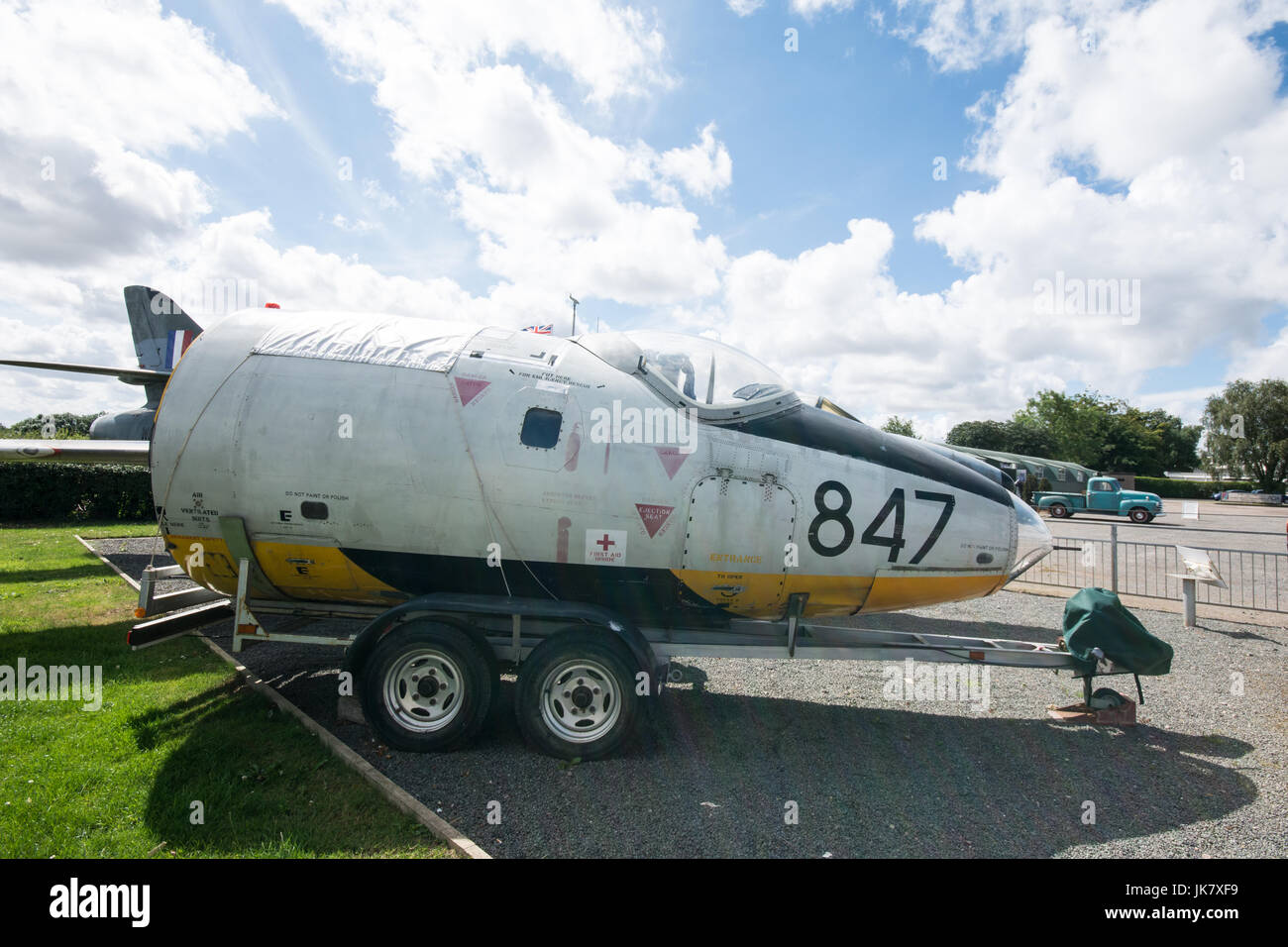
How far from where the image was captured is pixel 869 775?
16.2 feet

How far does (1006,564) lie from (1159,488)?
2946 inches

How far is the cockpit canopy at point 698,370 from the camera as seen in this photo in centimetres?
551

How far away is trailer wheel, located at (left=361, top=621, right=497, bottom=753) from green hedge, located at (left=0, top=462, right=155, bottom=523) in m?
21.7

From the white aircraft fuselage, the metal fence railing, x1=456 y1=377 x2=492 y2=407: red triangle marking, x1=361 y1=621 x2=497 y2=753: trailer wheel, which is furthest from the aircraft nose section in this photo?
the metal fence railing

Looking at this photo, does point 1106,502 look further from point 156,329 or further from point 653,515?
point 156,329

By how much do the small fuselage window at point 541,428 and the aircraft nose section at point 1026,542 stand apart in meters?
4.34

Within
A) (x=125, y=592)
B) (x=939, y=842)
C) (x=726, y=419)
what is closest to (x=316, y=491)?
(x=726, y=419)

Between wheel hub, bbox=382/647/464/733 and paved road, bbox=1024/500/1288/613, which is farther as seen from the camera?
paved road, bbox=1024/500/1288/613

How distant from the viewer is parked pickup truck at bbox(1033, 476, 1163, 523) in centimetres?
3250

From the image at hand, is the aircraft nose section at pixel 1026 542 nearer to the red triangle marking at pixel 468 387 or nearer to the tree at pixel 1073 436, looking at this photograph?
the red triangle marking at pixel 468 387

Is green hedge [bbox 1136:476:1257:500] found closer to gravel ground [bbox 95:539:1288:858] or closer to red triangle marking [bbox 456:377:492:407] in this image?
gravel ground [bbox 95:539:1288:858]

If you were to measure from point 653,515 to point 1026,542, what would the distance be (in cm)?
360

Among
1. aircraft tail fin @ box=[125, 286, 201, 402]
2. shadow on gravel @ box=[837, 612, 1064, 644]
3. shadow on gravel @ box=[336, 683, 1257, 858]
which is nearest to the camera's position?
shadow on gravel @ box=[336, 683, 1257, 858]

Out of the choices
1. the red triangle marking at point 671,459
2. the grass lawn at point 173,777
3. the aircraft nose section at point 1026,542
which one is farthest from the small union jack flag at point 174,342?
the aircraft nose section at point 1026,542
